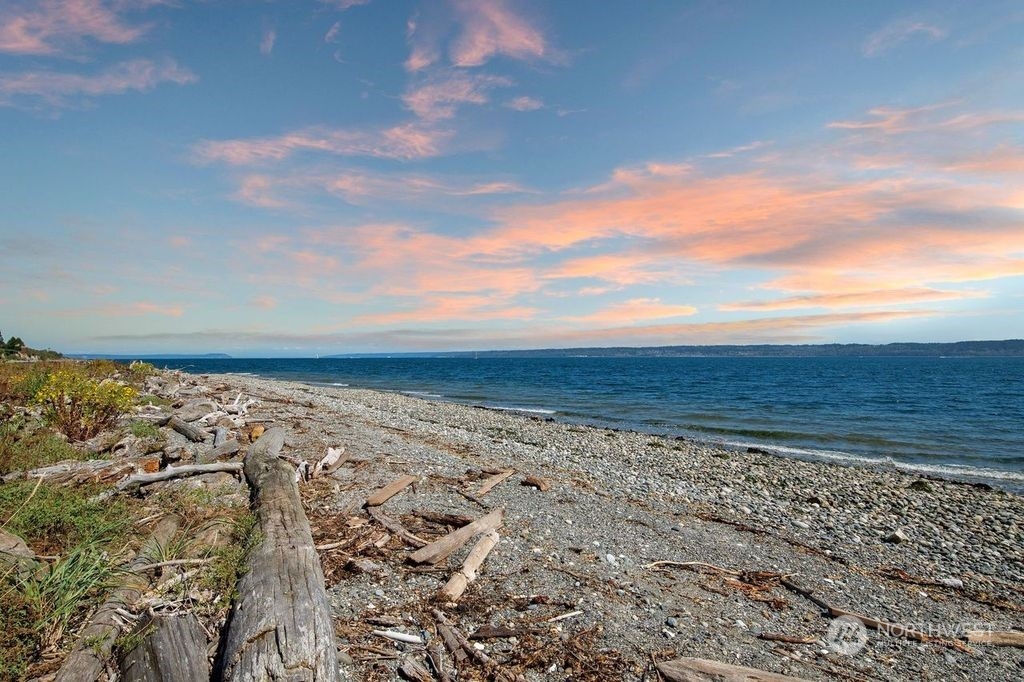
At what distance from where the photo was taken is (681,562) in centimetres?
811

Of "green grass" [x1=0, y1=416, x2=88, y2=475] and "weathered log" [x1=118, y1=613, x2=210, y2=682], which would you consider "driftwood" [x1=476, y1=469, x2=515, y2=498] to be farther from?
"green grass" [x1=0, y1=416, x2=88, y2=475]

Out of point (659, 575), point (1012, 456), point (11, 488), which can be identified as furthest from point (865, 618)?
point (1012, 456)

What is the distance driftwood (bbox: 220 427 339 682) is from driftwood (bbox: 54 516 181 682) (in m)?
0.92

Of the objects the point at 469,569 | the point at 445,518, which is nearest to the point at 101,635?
the point at 469,569

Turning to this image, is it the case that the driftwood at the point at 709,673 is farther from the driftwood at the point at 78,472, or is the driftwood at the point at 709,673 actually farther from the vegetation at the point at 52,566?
the driftwood at the point at 78,472

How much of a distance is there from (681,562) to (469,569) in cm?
375

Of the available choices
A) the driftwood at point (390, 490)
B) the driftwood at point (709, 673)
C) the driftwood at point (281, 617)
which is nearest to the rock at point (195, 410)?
the driftwood at point (390, 490)

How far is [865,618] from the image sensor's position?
6676 millimetres

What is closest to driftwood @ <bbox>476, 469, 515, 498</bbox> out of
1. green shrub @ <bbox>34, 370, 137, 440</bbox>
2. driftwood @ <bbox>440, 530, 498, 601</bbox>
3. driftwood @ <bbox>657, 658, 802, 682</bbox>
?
driftwood @ <bbox>440, 530, 498, 601</bbox>

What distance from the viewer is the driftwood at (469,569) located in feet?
19.9

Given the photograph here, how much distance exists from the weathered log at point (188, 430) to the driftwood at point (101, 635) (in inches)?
339

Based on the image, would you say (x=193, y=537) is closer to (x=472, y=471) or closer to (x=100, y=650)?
(x=100, y=650)

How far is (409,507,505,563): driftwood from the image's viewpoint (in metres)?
6.93

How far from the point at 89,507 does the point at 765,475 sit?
58.9ft
